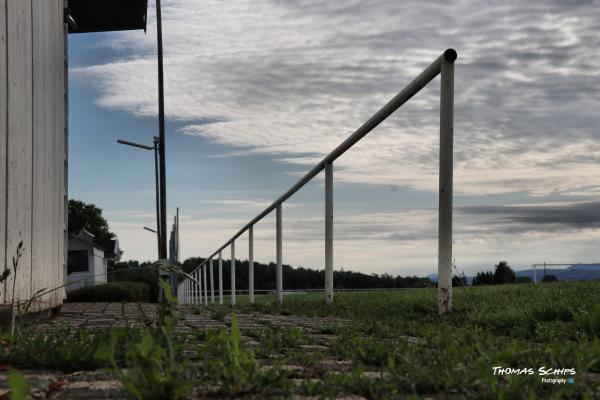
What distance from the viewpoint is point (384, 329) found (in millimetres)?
3938

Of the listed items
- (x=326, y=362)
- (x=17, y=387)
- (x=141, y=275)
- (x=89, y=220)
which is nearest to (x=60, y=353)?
(x=326, y=362)

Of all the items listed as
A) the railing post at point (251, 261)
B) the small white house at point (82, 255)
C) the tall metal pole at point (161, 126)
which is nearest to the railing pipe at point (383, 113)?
the railing post at point (251, 261)

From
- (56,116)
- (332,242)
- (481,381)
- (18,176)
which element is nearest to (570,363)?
(481,381)

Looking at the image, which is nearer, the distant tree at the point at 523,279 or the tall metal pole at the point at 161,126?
the distant tree at the point at 523,279

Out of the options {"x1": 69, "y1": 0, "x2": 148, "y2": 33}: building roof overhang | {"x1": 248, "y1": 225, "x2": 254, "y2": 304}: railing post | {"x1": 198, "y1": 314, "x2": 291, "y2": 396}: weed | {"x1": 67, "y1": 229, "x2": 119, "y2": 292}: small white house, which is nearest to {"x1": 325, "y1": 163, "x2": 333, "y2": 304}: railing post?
{"x1": 248, "y1": 225, "x2": 254, "y2": 304}: railing post

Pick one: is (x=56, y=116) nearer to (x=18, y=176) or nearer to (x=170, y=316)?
(x=18, y=176)

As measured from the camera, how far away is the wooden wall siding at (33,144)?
4.54 metres

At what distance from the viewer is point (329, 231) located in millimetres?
7027

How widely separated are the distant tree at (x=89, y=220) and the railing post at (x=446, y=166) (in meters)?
58.8

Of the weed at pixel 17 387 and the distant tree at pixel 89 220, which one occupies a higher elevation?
the distant tree at pixel 89 220

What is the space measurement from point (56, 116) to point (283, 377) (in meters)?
5.57

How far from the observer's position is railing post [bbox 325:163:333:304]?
22.9 feet

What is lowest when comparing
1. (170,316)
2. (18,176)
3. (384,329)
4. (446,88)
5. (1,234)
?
(384,329)

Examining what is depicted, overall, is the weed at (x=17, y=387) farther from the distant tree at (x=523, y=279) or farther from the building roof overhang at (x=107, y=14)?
the distant tree at (x=523, y=279)
